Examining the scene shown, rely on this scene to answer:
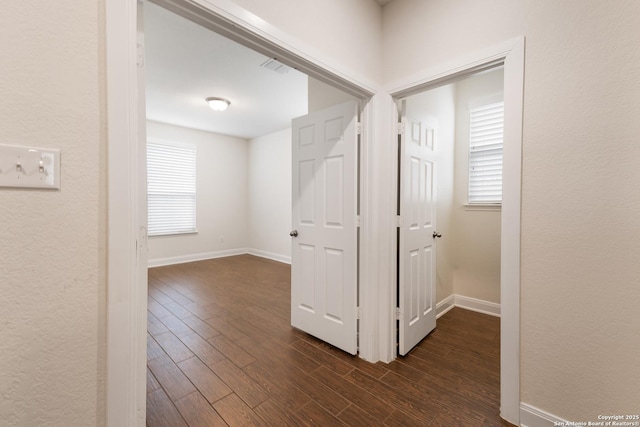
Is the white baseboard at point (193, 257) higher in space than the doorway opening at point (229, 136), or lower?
lower

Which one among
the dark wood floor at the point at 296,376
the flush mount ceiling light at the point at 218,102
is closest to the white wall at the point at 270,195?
the flush mount ceiling light at the point at 218,102

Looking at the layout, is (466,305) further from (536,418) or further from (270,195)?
(270,195)

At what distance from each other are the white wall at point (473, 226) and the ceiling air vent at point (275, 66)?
6.74ft

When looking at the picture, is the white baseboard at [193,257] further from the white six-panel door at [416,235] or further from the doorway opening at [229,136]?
the white six-panel door at [416,235]

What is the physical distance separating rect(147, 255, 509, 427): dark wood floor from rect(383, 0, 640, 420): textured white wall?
52cm

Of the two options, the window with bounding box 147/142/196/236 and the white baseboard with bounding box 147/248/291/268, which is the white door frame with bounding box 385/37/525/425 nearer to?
the white baseboard with bounding box 147/248/291/268

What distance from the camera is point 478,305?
3.05 metres

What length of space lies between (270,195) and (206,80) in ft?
9.46

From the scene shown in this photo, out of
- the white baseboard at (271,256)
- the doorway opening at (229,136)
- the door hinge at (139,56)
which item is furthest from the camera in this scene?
the white baseboard at (271,256)

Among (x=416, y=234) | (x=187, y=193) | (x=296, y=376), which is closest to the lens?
(x=296, y=376)

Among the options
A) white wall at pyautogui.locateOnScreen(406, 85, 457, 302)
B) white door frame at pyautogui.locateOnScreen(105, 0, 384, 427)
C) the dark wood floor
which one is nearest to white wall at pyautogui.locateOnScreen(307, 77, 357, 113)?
white wall at pyautogui.locateOnScreen(406, 85, 457, 302)

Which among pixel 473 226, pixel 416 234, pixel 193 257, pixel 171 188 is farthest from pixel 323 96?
pixel 193 257

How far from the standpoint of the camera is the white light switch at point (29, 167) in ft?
2.54

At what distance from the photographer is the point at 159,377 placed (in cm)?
187
